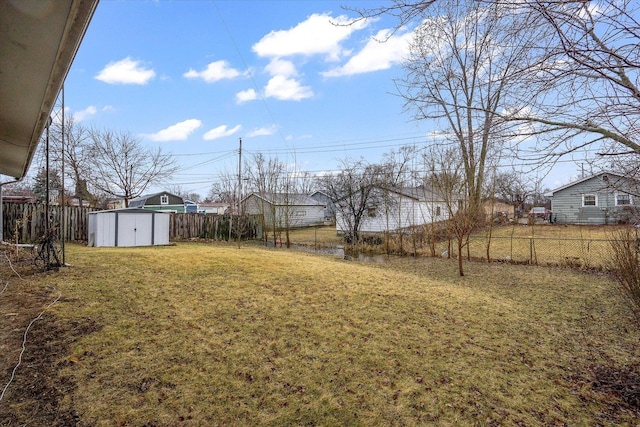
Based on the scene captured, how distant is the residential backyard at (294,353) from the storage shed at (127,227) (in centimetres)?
508

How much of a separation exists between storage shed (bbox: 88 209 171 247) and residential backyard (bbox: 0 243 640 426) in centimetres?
508

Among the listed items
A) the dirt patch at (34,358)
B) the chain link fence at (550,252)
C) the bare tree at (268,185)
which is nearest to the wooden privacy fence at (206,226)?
the bare tree at (268,185)

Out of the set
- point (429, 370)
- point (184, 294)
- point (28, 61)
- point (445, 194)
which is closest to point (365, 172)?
point (445, 194)

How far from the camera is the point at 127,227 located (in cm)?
1106

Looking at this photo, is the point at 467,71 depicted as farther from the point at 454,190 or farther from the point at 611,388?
the point at 454,190

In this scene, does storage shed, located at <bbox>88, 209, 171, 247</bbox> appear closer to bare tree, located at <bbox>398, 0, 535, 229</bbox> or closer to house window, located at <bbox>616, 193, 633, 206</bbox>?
bare tree, located at <bbox>398, 0, 535, 229</bbox>

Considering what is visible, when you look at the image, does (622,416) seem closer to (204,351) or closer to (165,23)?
(204,351)

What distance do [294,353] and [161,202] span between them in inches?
1381

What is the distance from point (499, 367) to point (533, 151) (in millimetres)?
2316

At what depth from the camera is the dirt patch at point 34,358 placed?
222cm

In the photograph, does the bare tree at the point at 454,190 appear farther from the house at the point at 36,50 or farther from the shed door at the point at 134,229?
the shed door at the point at 134,229

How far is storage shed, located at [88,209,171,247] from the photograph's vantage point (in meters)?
10.6

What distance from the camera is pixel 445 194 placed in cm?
878

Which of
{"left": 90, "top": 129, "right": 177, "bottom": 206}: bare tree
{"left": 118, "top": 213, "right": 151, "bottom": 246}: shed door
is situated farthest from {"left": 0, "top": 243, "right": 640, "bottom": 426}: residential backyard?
{"left": 90, "top": 129, "right": 177, "bottom": 206}: bare tree
